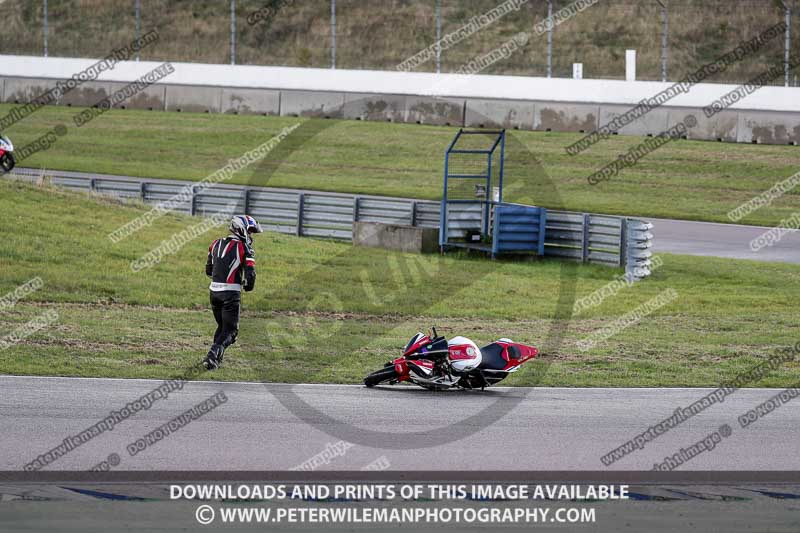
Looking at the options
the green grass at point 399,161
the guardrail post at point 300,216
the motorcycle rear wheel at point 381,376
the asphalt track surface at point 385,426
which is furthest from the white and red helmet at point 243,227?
the green grass at point 399,161

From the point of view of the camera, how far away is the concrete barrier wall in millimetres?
31859

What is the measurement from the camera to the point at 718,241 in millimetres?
26516

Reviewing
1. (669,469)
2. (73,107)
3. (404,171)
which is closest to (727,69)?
(404,171)

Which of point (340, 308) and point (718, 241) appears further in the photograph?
point (718, 241)

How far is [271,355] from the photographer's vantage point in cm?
1458

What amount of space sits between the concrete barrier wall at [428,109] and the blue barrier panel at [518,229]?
10.2 meters

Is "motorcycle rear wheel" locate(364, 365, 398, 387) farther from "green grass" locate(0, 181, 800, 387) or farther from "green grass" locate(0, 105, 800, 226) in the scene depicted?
"green grass" locate(0, 105, 800, 226)

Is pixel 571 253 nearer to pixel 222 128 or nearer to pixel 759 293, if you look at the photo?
pixel 759 293

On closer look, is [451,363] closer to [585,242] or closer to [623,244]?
[623,244]

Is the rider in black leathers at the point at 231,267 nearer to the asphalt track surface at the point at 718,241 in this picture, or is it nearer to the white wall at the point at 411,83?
the asphalt track surface at the point at 718,241

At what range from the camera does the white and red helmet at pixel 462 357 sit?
12008 millimetres

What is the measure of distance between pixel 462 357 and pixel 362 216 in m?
14.5

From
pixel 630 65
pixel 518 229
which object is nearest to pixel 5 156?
pixel 518 229

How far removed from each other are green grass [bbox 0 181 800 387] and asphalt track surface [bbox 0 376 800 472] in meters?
1.07
